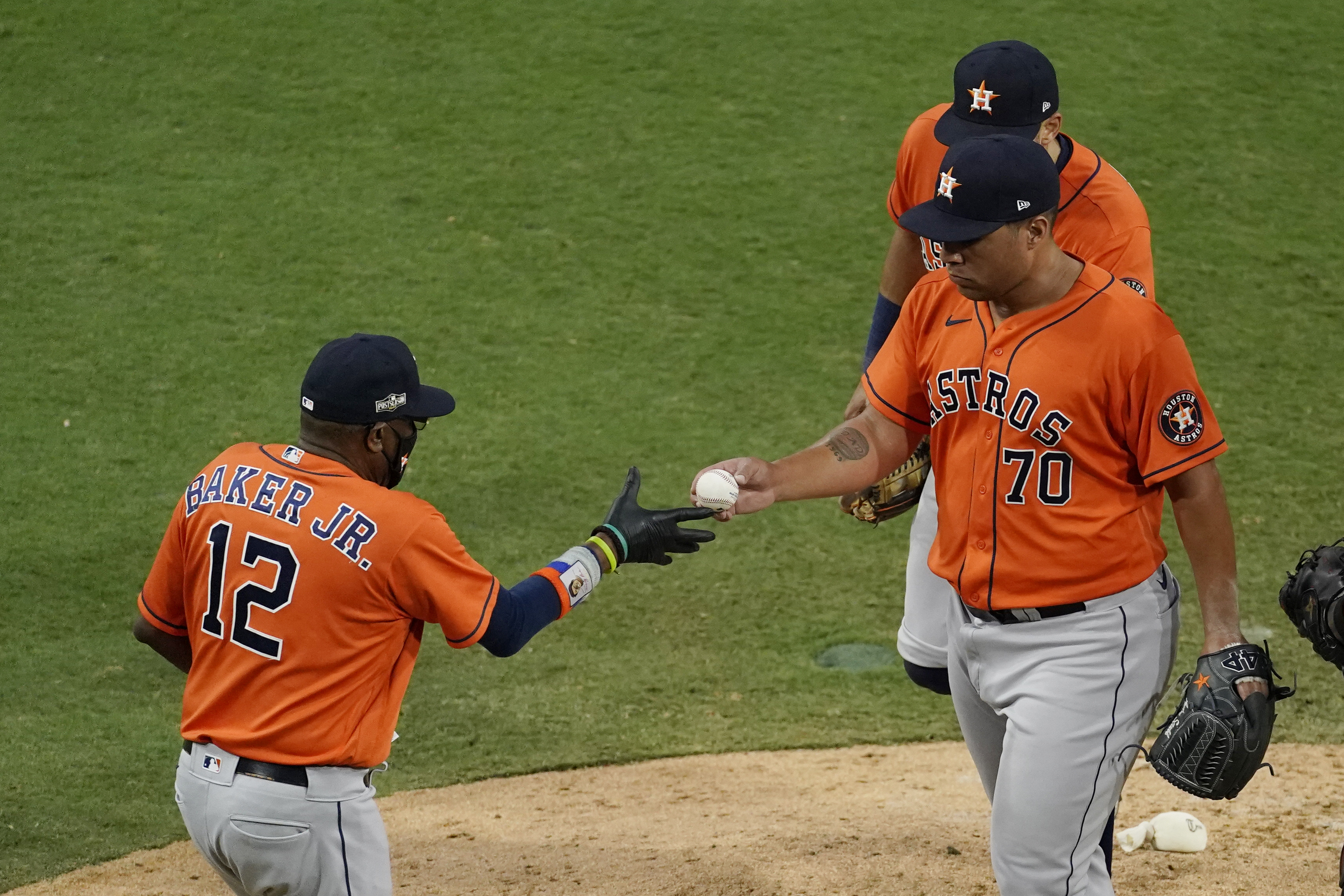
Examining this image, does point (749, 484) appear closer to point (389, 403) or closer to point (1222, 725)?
point (389, 403)

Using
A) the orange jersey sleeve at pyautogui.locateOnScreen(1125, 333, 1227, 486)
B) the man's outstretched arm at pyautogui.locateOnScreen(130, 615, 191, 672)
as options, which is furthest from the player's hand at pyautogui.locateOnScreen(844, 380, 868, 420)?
the man's outstretched arm at pyautogui.locateOnScreen(130, 615, 191, 672)

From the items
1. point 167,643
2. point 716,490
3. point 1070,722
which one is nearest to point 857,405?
point 716,490

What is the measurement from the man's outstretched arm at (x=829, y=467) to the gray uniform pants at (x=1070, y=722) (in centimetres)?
45

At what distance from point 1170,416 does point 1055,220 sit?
719 mm

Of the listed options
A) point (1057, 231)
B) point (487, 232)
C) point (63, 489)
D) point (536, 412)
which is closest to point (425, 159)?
point (487, 232)

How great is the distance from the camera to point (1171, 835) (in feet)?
13.3

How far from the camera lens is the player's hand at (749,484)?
122 inches

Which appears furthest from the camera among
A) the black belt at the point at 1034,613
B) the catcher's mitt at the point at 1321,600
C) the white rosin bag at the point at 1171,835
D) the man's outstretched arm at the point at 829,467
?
the white rosin bag at the point at 1171,835

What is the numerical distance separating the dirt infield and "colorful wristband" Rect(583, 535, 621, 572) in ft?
3.67

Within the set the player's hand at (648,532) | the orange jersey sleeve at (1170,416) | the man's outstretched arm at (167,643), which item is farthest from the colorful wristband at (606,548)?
the orange jersey sleeve at (1170,416)

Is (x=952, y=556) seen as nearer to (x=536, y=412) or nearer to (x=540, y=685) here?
(x=540, y=685)

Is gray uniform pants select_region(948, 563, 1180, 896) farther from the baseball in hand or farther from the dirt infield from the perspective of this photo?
the dirt infield

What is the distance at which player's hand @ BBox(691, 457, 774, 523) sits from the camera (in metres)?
3.11

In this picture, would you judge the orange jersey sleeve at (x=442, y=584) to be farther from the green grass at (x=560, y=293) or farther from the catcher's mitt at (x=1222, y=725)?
the green grass at (x=560, y=293)
